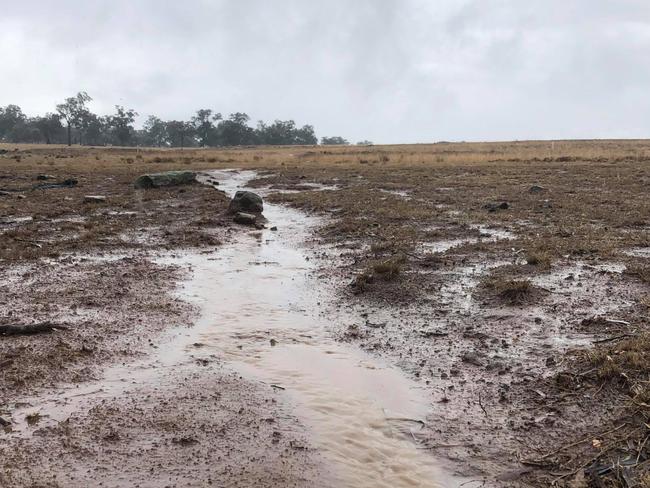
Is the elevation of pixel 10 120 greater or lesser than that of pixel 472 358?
greater

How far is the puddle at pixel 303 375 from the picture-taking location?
3932 millimetres

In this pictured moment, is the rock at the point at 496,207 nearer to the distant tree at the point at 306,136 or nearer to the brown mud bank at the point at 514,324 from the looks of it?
the brown mud bank at the point at 514,324

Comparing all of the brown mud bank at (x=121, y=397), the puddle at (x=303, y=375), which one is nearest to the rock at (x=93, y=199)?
the brown mud bank at (x=121, y=397)

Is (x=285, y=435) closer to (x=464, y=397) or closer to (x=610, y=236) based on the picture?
(x=464, y=397)

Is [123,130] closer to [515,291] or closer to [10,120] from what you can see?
[10,120]

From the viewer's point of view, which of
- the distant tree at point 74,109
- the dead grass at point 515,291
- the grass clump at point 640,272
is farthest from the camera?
the distant tree at point 74,109

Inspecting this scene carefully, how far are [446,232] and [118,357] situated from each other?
Result: 8009 millimetres

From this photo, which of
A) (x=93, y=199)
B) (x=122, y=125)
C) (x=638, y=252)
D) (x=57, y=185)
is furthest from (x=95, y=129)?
(x=638, y=252)

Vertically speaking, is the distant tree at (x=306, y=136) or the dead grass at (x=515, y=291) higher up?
the distant tree at (x=306, y=136)

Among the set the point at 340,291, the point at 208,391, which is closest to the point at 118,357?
the point at 208,391

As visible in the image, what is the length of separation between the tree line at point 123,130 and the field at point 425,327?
99.2 metres

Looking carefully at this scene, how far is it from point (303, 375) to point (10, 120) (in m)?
137

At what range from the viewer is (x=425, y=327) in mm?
6586

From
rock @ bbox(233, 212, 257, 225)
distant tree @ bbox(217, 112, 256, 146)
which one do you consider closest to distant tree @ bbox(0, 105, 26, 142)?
distant tree @ bbox(217, 112, 256, 146)
